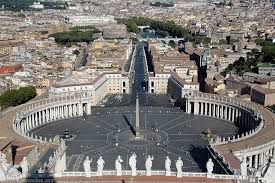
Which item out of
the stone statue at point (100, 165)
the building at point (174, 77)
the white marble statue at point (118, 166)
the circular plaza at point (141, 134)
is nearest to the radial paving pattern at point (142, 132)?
the circular plaza at point (141, 134)

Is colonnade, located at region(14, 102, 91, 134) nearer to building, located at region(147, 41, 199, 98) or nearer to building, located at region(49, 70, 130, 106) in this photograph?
building, located at region(49, 70, 130, 106)

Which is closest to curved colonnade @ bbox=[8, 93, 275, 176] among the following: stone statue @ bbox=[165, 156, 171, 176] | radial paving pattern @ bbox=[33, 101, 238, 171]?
radial paving pattern @ bbox=[33, 101, 238, 171]

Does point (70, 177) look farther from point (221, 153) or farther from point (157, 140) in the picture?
point (157, 140)

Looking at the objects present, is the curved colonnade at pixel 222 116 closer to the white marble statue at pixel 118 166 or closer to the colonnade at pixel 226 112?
the colonnade at pixel 226 112

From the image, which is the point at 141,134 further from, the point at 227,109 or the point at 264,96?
the point at 264,96

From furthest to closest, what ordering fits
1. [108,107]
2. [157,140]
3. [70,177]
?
1. [108,107]
2. [157,140]
3. [70,177]

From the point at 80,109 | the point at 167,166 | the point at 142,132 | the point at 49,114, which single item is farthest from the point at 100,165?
the point at 80,109

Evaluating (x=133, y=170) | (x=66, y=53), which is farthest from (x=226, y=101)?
(x=66, y=53)
